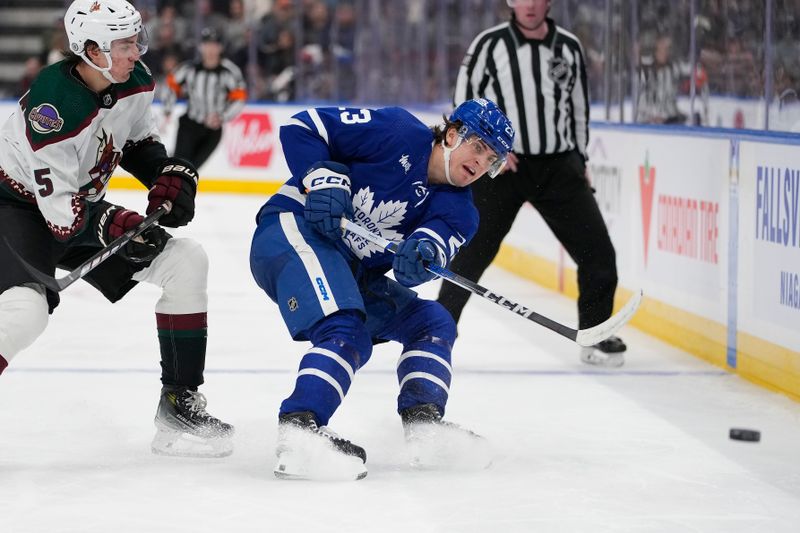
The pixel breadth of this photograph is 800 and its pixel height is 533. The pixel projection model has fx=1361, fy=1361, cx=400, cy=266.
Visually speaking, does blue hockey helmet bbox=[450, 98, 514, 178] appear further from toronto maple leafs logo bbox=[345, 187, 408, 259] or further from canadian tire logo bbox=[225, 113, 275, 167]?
canadian tire logo bbox=[225, 113, 275, 167]

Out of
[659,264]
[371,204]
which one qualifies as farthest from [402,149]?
[659,264]

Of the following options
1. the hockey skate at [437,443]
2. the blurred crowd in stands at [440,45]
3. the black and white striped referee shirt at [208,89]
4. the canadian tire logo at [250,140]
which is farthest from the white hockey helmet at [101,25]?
the canadian tire logo at [250,140]

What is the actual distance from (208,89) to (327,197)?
6.46 m

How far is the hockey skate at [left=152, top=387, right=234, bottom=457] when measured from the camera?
3188 millimetres

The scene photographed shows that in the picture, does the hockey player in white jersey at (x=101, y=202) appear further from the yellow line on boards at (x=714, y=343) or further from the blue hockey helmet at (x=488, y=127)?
the yellow line on boards at (x=714, y=343)

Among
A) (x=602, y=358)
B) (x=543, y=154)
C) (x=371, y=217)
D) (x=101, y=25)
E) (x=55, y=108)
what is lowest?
(x=602, y=358)

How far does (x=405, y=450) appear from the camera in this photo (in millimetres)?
3287

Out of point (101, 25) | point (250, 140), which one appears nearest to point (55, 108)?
point (101, 25)

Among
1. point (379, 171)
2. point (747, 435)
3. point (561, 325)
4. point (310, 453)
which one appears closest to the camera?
point (310, 453)

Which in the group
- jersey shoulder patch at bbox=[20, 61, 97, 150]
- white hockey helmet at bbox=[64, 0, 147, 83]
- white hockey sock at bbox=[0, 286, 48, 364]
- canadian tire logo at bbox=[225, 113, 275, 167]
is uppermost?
white hockey helmet at bbox=[64, 0, 147, 83]

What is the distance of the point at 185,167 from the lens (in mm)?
3207

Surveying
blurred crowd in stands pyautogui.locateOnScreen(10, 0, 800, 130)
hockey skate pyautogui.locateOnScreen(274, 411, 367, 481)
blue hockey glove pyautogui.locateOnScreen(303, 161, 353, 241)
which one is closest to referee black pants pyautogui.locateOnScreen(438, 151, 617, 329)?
blurred crowd in stands pyautogui.locateOnScreen(10, 0, 800, 130)

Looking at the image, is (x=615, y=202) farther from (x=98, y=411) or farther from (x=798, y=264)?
(x=98, y=411)

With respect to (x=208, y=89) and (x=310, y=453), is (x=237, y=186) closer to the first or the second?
(x=208, y=89)
